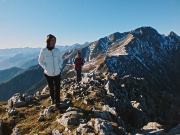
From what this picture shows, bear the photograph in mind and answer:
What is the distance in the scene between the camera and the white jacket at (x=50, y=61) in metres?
15.6

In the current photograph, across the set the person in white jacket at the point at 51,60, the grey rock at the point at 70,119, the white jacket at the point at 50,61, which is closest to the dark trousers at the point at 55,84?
the person in white jacket at the point at 51,60

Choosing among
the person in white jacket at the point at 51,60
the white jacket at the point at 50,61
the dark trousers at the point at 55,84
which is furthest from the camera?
the dark trousers at the point at 55,84

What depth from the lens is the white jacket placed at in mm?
15586

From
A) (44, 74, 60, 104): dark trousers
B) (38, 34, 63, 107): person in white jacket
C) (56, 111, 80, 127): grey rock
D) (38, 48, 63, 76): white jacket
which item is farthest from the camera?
(44, 74, 60, 104): dark trousers

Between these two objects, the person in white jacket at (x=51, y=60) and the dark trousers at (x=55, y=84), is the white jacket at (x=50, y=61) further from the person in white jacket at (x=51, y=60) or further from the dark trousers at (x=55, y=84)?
the dark trousers at (x=55, y=84)

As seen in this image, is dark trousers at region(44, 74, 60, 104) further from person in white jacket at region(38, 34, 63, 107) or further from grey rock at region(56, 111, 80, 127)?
grey rock at region(56, 111, 80, 127)

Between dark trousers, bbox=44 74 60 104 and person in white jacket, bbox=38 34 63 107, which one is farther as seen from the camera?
dark trousers, bbox=44 74 60 104

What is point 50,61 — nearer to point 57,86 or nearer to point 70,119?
point 57,86

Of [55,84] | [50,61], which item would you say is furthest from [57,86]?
[50,61]

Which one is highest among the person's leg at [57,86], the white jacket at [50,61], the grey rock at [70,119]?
the white jacket at [50,61]

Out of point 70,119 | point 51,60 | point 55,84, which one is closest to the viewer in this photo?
point 70,119

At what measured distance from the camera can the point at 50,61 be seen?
1577cm

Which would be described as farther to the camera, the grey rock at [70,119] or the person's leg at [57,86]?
the person's leg at [57,86]

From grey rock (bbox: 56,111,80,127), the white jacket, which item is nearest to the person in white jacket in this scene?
the white jacket
